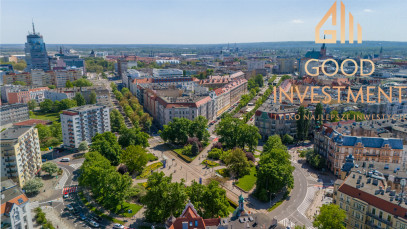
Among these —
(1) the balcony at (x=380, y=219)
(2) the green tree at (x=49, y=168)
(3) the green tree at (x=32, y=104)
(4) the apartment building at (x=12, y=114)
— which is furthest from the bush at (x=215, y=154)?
(3) the green tree at (x=32, y=104)

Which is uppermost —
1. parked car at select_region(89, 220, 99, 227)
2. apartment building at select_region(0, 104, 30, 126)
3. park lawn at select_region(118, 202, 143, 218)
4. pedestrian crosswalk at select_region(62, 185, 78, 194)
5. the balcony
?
apartment building at select_region(0, 104, 30, 126)

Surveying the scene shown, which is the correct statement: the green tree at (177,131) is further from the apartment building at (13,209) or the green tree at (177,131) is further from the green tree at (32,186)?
the apartment building at (13,209)

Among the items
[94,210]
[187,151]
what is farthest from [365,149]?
[94,210]

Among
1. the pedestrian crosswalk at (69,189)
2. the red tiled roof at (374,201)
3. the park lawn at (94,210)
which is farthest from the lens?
the pedestrian crosswalk at (69,189)

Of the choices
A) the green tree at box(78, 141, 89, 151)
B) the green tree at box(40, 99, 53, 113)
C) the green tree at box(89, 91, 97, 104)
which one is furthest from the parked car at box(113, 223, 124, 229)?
the green tree at box(40, 99, 53, 113)

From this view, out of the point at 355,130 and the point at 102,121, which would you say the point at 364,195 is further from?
the point at 102,121

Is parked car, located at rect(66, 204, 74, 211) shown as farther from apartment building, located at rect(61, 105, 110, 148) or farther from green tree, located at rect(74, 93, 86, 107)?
green tree, located at rect(74, 93, 86, 107)
